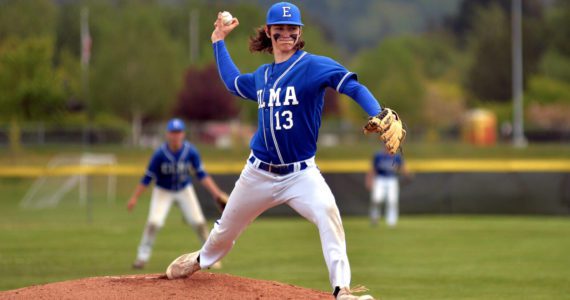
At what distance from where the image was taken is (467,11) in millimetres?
105125

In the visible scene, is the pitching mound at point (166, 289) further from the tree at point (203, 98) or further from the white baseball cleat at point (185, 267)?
the tree at point (203, 98)

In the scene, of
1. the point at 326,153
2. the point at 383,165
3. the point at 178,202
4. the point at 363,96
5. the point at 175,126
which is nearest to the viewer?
the point at 363,96

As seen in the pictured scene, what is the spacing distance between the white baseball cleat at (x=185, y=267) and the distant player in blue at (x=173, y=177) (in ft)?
16.3

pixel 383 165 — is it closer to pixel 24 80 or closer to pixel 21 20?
pixel 24 80

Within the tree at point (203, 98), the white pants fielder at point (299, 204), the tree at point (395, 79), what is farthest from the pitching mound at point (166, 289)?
the tree at point (203, 98)

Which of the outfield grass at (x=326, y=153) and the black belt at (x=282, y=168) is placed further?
the outfield grass at (x=326, y=153)

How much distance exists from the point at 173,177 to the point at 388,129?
7.03 meters

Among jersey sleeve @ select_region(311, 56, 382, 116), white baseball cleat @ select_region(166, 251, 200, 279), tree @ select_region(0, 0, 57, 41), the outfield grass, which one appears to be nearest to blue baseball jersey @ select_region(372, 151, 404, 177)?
white baseball cleat @ select_region(166, 251, 200, 279)

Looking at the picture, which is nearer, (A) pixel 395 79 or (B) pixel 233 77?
(B) pixel 233 77

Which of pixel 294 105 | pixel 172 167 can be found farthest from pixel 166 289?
pixel 172 167

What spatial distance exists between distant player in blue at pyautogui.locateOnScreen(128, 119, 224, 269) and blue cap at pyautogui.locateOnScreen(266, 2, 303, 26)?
5926 mm

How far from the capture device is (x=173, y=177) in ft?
45.7

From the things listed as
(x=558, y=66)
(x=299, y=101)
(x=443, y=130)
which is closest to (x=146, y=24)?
(x=443, y=130)

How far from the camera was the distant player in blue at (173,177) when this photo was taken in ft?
45.3
